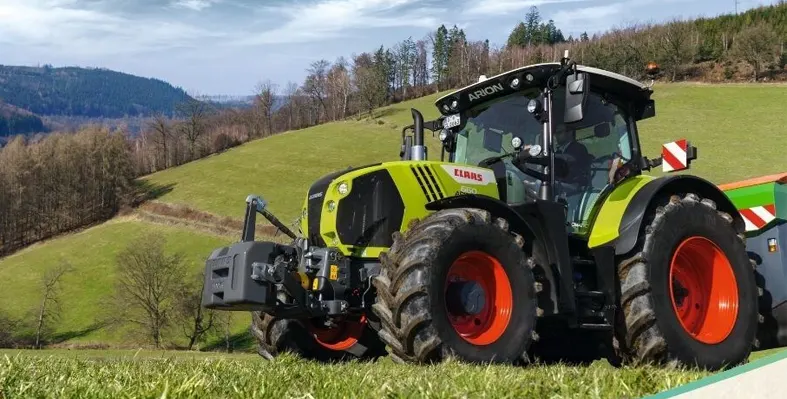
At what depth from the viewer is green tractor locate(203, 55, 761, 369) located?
5.34 m

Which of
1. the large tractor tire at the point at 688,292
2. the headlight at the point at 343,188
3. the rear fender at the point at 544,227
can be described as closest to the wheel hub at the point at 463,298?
the rear fender at the point at 544,227

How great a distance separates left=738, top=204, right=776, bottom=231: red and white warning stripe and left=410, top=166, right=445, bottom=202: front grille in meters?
3.59

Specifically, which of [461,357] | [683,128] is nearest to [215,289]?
[461,357]

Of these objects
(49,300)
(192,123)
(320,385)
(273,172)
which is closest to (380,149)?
(273,172)

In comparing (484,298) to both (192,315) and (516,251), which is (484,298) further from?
(192,315)

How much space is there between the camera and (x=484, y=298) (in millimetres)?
5566

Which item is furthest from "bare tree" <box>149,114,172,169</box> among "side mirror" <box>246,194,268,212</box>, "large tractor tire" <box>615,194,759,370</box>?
"large tractor tire" <box>615,194,759,370</box>

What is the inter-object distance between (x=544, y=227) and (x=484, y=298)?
3.02 ft

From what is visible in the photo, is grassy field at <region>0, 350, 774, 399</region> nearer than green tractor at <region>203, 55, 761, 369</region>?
Result: Yes

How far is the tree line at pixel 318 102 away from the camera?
3167 inches

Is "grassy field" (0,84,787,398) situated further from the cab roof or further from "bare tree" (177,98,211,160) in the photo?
the cab roof

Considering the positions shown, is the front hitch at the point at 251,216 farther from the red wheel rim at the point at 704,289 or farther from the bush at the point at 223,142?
the bush at the point at 223,142

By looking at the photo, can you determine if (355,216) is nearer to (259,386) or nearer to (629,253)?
(629,253)

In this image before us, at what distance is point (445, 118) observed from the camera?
298 inches
